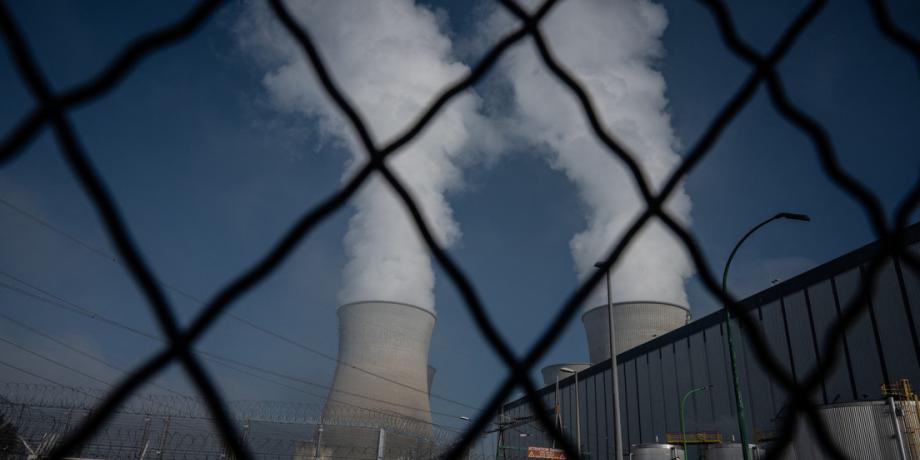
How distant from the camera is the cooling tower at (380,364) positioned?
112ft

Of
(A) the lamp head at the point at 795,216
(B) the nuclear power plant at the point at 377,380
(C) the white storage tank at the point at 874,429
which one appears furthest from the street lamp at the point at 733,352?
(B) the nuclear power plant at the point at 377,380

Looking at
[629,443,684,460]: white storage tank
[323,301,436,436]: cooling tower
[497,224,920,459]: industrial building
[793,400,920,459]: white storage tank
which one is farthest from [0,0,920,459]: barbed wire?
[323,301,436,436]: cooling tower

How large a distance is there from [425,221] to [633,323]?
132 ft

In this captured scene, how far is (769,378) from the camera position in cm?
2284

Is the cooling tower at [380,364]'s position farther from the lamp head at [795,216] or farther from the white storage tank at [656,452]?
the lamp head at [795,216]

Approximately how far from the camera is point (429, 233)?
80 cm

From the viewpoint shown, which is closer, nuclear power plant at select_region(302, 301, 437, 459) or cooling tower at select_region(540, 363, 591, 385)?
nuclear power plant at select_region(302, 301, 437, 459)

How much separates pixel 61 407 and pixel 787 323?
3137 centimetres

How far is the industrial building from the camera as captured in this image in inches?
625

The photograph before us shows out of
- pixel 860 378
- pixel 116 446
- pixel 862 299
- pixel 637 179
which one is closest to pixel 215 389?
pixel 637 179

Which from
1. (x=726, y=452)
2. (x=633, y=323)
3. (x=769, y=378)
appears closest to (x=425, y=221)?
(x=726, y=452)

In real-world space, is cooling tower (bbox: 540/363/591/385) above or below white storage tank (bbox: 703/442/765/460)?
above

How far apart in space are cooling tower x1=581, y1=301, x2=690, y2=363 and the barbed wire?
39.0 meters

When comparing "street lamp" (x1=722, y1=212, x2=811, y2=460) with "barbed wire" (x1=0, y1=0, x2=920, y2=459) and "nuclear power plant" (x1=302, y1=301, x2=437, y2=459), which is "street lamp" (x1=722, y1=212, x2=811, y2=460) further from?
"nuclear power plant" (x1=302, y1=301, x2=437, y2=459)
